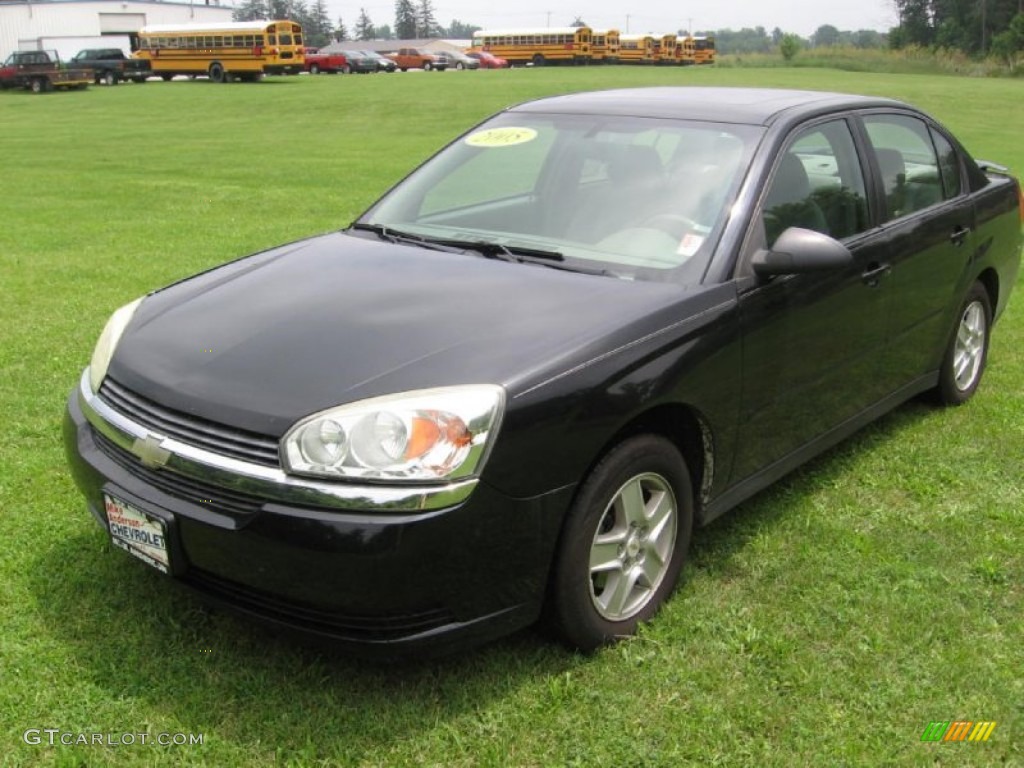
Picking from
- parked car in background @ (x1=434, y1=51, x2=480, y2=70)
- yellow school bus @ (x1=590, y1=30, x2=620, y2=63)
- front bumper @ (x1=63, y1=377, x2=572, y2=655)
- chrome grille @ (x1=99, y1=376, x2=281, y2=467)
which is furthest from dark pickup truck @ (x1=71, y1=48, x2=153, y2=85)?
front bumper @ (x1=63, y1=377, x2=572, y2=655)

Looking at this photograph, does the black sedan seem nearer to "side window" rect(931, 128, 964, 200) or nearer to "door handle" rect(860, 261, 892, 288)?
"door handle" rect(860, 261, 892, 288)

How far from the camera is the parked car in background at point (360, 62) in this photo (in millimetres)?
59144

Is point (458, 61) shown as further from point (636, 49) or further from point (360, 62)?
point (636, 49)

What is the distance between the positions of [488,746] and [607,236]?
1.81m

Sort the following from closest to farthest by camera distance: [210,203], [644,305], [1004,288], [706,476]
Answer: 1. [644,305]
2. [706,476]
3. [1004,288]
4. [210,203]

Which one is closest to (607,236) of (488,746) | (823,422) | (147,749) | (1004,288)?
(823,422)

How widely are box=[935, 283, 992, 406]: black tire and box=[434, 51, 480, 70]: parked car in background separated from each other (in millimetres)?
65767

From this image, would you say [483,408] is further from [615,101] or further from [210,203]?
[210,203]

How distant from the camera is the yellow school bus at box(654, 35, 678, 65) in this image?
74.0 metres

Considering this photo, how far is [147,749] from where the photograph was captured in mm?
2717

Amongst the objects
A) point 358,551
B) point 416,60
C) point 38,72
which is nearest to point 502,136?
point 358,551

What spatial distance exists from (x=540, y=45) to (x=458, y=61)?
553cm

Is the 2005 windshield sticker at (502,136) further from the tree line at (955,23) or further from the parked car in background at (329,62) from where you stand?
the tree line at (955,23)

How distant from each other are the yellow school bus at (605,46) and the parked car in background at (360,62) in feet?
51.7
